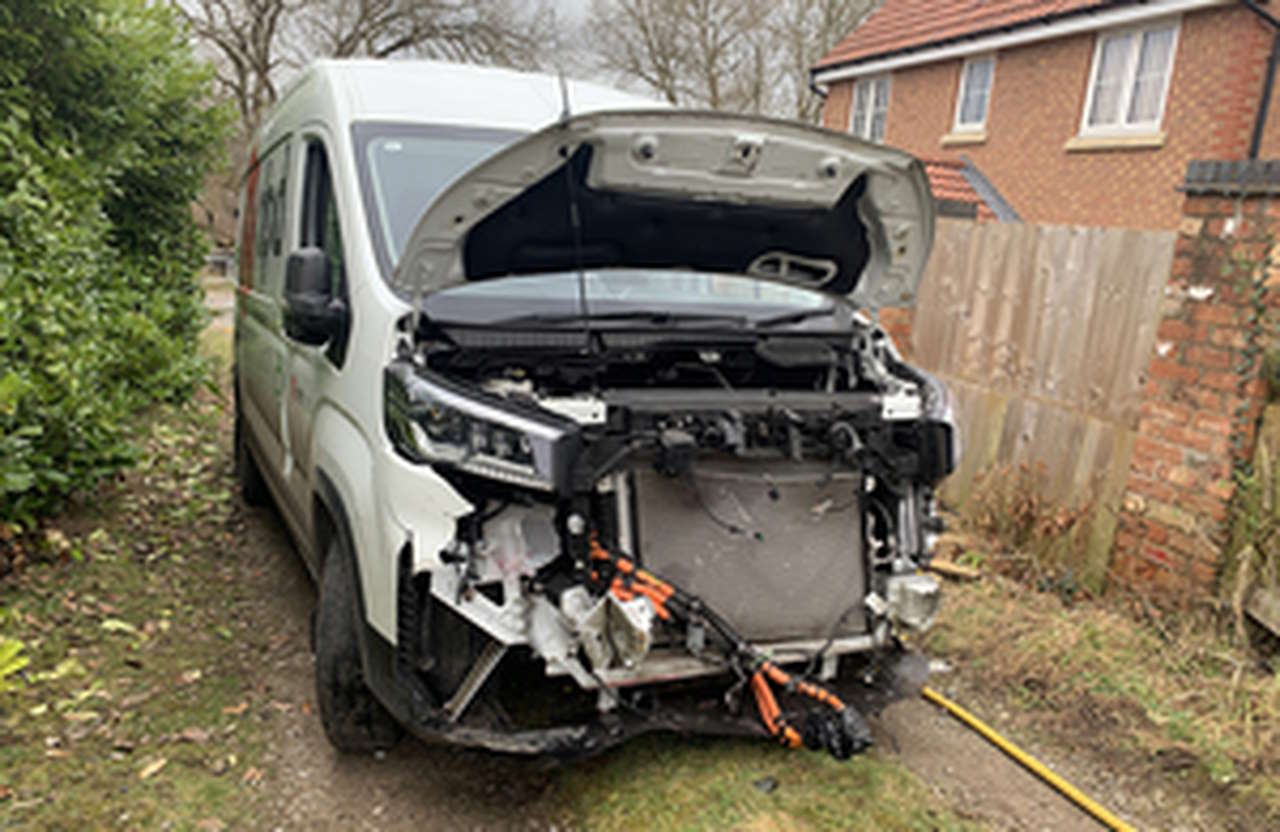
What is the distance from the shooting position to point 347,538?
2.97m

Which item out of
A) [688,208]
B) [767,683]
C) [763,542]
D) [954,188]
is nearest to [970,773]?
[767,683]

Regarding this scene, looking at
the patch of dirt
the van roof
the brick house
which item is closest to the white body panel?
the van roof

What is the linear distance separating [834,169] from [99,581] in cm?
389

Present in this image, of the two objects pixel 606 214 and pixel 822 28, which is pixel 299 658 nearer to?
pixel 606 214

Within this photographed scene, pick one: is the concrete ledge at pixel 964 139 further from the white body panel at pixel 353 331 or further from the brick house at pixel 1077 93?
the white body panel at pixel 353 331

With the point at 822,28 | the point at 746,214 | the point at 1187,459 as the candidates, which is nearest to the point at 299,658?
the point at 746,214

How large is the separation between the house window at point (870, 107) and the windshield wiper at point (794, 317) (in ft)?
45.6

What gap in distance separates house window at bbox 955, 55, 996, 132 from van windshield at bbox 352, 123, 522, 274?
13015mm

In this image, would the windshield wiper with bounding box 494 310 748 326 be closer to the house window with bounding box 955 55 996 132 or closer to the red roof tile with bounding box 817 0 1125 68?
the red roof tile with bounding box 817 0 1125 68

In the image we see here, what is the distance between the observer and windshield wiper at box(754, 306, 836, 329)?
3467 millimetres

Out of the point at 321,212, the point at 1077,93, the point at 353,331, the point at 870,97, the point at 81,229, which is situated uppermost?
the point at 870,97

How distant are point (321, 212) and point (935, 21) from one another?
47.7 ft

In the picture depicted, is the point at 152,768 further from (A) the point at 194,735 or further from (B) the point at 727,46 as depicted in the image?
(B) the point at 727,46

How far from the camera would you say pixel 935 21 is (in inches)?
607
